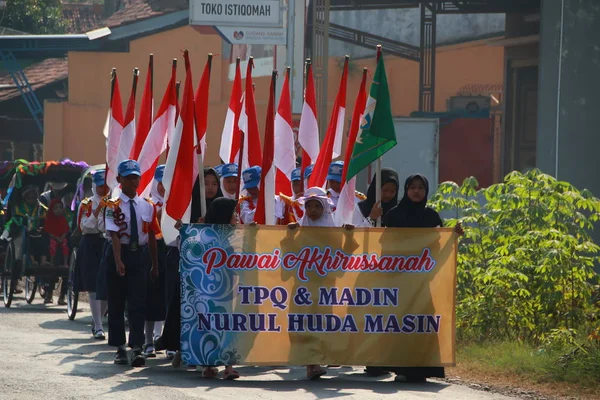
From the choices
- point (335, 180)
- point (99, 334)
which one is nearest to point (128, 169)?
point (335, 180)

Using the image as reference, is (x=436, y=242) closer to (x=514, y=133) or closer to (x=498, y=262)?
(x=498, y=262)

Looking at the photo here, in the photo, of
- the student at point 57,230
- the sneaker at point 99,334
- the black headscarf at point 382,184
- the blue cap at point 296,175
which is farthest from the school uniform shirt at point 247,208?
the student at point 57,230

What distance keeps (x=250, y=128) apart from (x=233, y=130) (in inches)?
65.1

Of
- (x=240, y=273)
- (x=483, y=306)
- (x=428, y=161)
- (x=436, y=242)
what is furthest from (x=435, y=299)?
(x=428, y=161)

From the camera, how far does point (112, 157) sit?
13.9 m

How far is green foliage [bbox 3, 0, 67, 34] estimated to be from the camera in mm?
40781

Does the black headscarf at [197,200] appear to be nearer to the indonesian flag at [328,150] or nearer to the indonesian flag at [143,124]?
the indonesian flag at [328,150]

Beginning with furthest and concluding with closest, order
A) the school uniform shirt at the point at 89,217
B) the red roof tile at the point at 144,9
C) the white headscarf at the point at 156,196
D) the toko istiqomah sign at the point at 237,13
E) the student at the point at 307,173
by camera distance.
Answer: the red roof tile at the point at 144,9 → the toko istiqomah sign at the point at 237,13 → the school uniform shirt at the point at 89,217 → the white headscarf at the point at 156,196 → the student at the point at 307,173

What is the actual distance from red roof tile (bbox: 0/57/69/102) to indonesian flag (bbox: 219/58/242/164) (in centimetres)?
2246

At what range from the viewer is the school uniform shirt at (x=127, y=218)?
11.3m

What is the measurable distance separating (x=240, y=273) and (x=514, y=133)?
64.6 ft

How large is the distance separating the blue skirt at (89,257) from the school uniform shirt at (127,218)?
11.2 ft

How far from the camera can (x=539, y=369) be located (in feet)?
36.0

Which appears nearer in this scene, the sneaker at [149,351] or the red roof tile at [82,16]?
the sneaker at [149,351]
